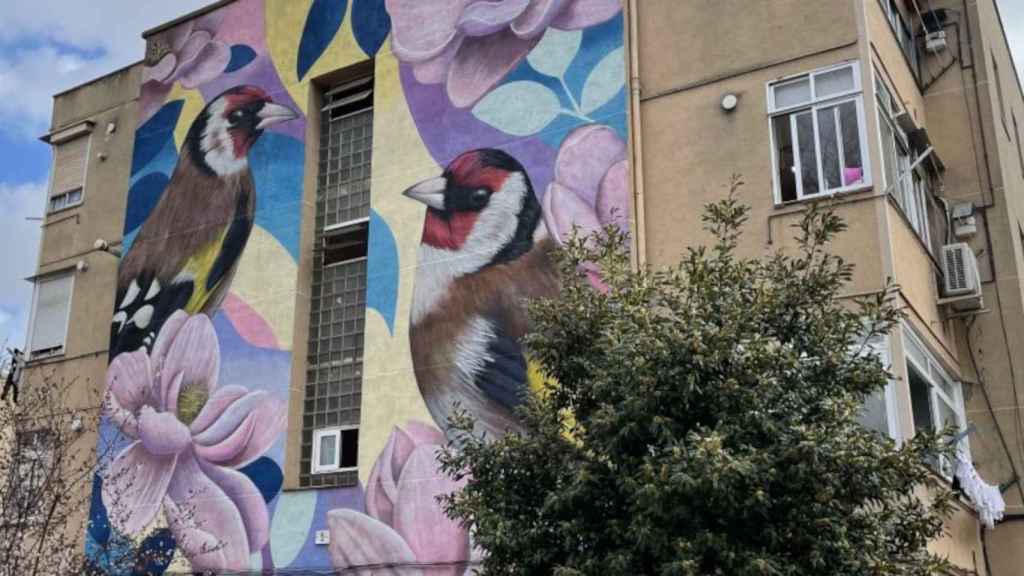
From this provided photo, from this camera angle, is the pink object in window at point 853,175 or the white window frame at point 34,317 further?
the white window frame at point 34,317

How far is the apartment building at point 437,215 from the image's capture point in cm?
1353

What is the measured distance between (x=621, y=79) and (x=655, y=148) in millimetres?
1128

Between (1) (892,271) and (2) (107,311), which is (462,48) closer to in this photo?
(1) (892,271)

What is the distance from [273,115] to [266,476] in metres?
6.10

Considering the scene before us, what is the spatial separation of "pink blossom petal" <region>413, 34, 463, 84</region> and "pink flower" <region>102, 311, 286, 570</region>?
539 cm

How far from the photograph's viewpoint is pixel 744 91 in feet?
45.3

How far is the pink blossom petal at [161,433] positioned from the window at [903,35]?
12.3 meters

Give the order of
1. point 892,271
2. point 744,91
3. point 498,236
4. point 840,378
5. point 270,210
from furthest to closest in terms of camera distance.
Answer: point 270,210, point 498,236, point 744,91, point 892,271, point 840,378

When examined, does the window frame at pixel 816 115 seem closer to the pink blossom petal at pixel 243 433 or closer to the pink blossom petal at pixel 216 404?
the pink blossom petal at pixel 243 433

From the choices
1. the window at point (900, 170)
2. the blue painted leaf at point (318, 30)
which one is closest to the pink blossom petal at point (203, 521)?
the blue painted leaf at point (318, 30)

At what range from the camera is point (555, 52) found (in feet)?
50.1

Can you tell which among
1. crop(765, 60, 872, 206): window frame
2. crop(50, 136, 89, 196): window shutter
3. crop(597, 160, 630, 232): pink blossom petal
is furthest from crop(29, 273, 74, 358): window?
crop(765, 60, 872, 206): window frame

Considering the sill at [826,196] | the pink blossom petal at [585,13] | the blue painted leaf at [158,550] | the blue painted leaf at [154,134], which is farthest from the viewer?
the blue painted leaf at [154,134]

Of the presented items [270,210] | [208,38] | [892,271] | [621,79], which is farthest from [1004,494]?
[208,38]
